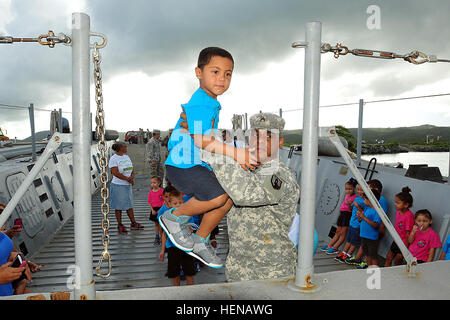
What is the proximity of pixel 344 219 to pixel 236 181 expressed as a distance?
473cm

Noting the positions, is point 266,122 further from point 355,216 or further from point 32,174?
point 355,216

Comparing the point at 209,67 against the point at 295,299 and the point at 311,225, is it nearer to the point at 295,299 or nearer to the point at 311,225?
the point at 311,225

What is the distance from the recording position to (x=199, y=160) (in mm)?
2008

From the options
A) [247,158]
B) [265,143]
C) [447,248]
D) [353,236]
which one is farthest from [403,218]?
[247,158]

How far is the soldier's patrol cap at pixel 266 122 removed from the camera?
202cm

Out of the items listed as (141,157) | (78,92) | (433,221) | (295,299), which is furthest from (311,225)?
(141,157)

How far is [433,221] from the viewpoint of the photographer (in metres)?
4.64

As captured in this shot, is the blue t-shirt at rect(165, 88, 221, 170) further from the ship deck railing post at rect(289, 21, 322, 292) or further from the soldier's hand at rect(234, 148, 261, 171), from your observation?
the ship deck railing post at rect(289, 21, 322, 292)

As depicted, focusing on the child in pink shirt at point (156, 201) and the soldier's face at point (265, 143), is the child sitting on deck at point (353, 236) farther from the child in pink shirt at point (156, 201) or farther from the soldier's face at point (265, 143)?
the soldier's face at point (265, 143)

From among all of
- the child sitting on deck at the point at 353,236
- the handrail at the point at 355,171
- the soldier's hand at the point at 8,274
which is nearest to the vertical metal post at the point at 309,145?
the handrail at the point at 355,171

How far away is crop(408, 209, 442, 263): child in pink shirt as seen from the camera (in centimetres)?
422

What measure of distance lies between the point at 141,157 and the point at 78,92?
21.7 meters

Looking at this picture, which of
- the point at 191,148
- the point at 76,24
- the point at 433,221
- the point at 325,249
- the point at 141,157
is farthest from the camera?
the point at 141,157
